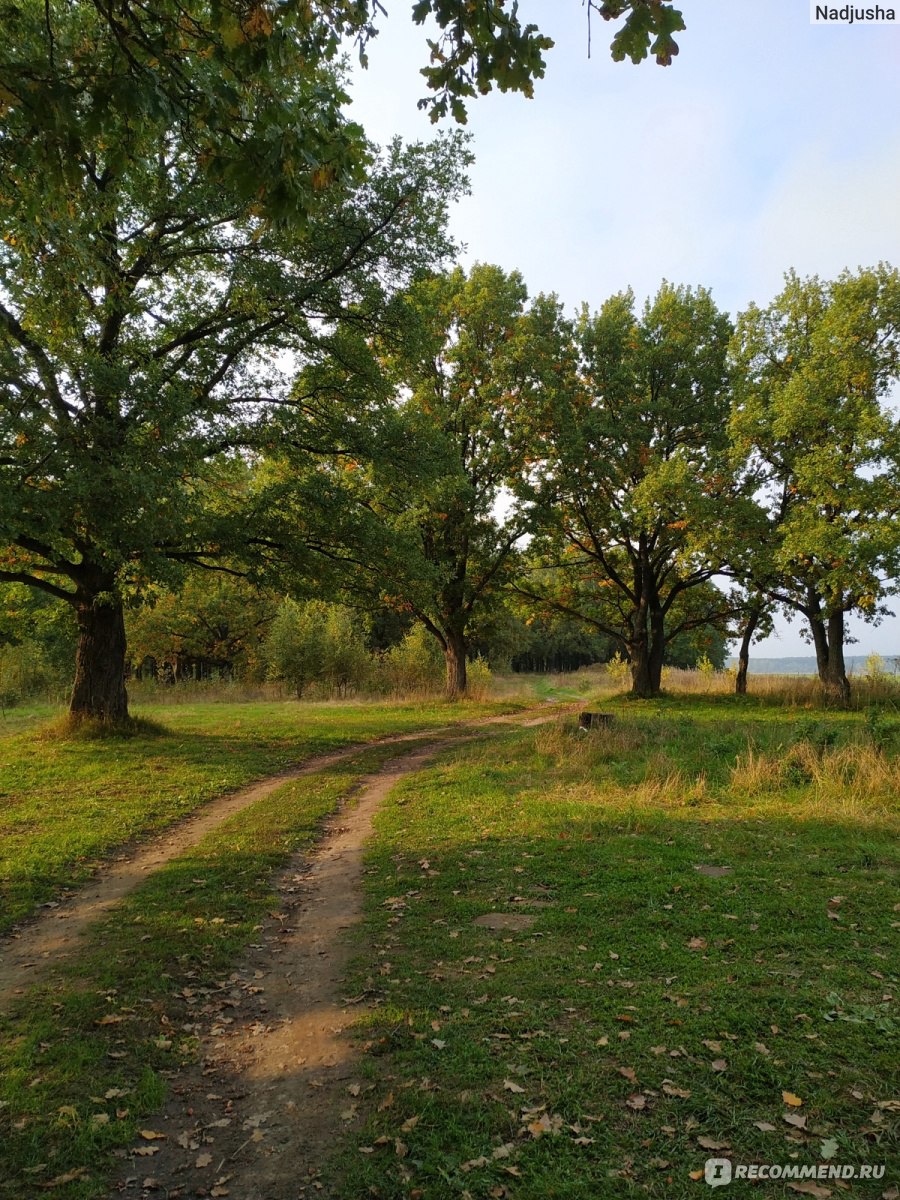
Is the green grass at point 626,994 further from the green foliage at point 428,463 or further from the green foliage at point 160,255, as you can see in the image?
the green foliage at point 428,463

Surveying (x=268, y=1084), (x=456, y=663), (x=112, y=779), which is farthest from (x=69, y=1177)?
(x=456, y=663)

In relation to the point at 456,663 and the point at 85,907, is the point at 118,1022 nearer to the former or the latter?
the point at 85,907

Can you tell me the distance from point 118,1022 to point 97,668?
12375 millimetres

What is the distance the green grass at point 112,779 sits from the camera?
7.38 m

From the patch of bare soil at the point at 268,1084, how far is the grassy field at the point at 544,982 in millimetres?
131

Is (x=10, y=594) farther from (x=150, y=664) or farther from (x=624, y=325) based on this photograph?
(x=150, y=664)

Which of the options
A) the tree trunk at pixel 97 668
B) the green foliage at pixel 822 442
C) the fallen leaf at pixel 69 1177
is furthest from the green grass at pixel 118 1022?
the green foliage at pixel 822 442

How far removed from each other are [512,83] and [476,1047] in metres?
5.92

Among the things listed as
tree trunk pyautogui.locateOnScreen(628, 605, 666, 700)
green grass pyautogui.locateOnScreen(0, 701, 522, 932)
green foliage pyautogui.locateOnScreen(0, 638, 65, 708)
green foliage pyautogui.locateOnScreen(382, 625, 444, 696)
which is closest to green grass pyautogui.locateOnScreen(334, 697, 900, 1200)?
green grass pyautogui.locateOnScreen(0, 701, 522, 932)

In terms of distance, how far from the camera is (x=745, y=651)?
28359 mm

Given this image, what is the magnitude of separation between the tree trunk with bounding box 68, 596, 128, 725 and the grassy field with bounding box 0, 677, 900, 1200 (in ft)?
14.8

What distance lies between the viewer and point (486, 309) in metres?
26.5

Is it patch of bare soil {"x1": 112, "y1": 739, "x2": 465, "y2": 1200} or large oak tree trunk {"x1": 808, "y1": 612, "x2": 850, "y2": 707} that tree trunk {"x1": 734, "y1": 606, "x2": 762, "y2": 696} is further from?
patch of bare soil {"x1": 112, "y1": 739, "x2": 465, "y2": 1200}

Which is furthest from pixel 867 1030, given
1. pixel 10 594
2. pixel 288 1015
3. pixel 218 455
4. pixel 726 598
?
pixel 726 598
